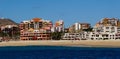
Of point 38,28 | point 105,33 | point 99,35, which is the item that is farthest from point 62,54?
point 38,28

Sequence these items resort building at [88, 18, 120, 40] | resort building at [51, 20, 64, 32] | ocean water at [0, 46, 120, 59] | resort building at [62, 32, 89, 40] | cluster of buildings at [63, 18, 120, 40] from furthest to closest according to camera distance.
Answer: resort building at [51, 20, 64, 32], resort building at [62, 32, 89, 40], cluster of buildings at [63, 18, 120, 40], resort building at [88, 18, 120, 40], ocean water at [0, 46, 120, 59]

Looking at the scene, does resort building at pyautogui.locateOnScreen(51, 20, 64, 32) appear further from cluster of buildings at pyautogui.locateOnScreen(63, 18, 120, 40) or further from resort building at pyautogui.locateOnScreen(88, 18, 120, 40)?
resort building at pyautogui.locateOnScreen(88, 18, 120, 40)

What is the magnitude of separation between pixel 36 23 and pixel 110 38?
137 feet

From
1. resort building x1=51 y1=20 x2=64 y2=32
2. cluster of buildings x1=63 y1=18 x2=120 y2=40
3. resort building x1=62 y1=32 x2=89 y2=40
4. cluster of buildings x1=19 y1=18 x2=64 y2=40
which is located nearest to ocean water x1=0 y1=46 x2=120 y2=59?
cluster of buildings x1=63 y1=18 x2=120 y2=40

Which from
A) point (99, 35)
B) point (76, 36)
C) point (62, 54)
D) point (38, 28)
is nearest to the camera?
point (62, 54)

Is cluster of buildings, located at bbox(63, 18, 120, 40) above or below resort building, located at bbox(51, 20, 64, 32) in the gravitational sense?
below

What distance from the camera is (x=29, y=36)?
145m

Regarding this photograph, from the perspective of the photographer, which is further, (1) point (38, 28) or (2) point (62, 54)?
(1) point (38, 28)

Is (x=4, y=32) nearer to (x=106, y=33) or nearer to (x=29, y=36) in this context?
(x=29, y=36)

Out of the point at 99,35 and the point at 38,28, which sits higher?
the point at 38,28

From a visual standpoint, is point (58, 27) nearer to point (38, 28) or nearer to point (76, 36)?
point (38, 28)


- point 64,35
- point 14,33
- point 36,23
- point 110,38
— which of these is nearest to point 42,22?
point 36,23

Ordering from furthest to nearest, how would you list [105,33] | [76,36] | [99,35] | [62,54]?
1. [76,36]
2. [105,33]
3. [99,35]
4. [62,54]

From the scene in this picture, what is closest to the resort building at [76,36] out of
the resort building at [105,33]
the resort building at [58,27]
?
the resort building at [105,33]
